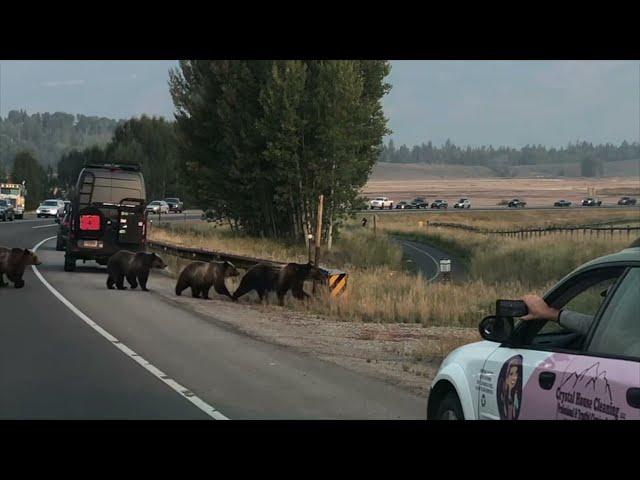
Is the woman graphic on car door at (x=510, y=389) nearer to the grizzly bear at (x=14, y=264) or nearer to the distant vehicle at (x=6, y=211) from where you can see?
the grizzly bear at (x=14, y=264)

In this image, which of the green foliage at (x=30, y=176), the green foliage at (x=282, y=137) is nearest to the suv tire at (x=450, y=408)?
the green foliage at (x=282, y=137)

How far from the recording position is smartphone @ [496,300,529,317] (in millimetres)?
6395

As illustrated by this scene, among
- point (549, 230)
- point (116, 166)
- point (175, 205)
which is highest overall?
point (116, 166)

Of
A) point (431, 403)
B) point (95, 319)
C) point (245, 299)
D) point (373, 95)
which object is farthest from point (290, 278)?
point (373, 95)

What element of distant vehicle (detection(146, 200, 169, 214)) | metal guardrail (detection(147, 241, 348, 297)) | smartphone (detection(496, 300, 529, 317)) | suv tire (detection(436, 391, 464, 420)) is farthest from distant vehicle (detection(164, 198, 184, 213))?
smartphone (detection(496, 300, 529, 317))

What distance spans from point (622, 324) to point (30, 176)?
144m

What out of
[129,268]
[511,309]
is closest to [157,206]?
[129,268]

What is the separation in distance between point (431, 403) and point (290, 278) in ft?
50.2

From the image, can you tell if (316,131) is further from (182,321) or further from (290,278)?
Answer: (182,321)

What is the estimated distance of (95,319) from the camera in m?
19.0

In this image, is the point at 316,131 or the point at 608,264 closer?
the point at 608,264

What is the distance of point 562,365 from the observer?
19.1ft

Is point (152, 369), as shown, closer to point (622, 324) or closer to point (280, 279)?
point (622, 324)

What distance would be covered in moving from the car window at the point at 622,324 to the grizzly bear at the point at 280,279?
17.2 meters
